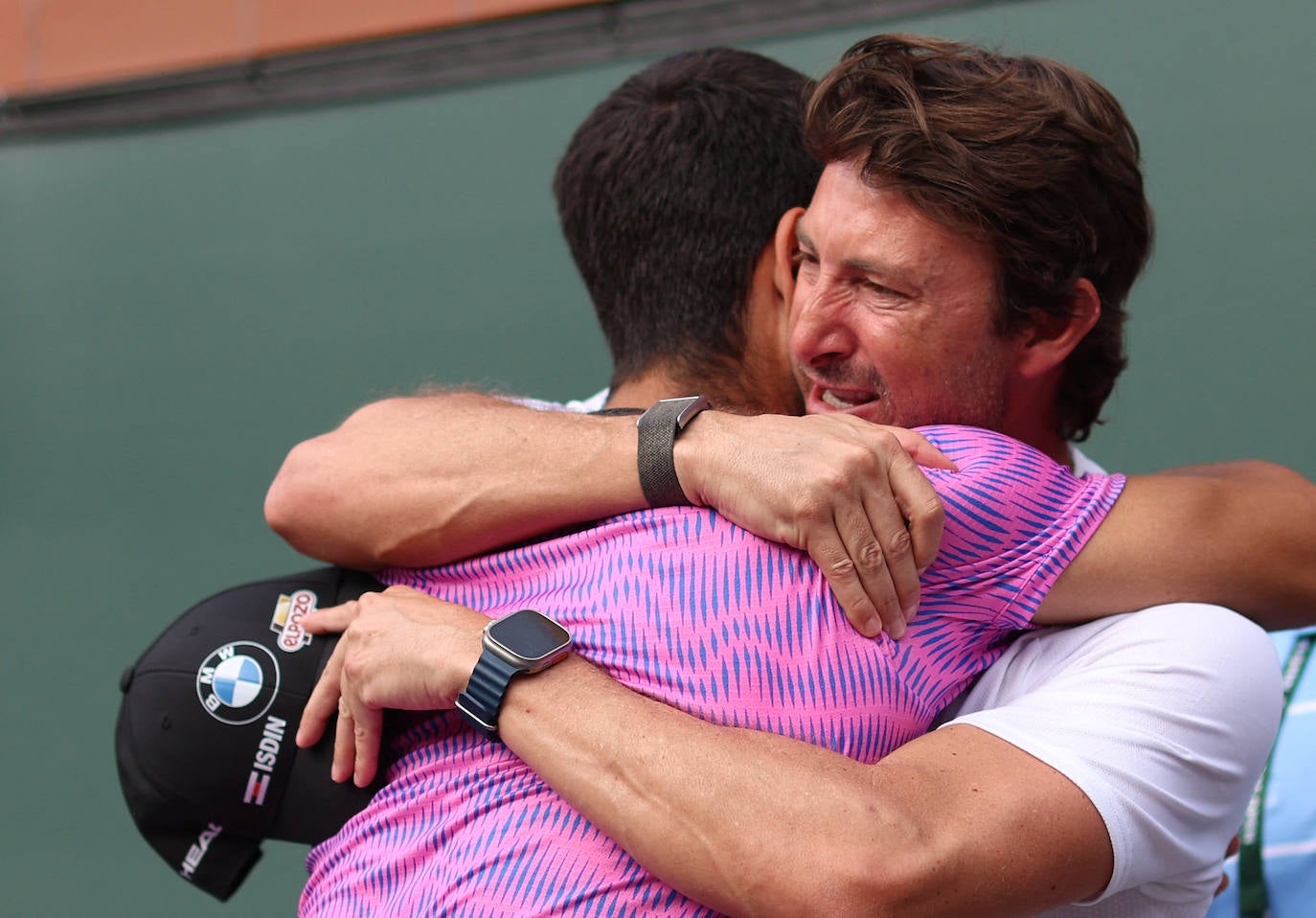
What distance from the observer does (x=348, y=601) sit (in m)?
1.47

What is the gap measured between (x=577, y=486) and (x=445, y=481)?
0.59 ft

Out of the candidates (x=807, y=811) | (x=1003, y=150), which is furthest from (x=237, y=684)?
(x=1003, y=150)

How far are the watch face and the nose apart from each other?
0.53 metres

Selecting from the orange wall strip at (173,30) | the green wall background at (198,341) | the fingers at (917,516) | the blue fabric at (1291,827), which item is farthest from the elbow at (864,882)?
the orange wall strip at (173,30)

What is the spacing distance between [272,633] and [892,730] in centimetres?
72

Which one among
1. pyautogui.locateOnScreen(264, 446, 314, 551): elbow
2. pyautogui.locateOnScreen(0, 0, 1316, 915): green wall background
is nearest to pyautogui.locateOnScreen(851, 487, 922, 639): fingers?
pyautogui.locateOnScreen(264, 446, 314, 551): elbow

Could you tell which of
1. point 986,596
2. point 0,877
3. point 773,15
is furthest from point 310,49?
point 986,596

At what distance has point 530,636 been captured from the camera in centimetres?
120

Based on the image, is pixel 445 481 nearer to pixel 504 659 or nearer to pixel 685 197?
pixel 504 659

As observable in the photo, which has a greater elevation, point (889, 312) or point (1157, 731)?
point (889, 312)

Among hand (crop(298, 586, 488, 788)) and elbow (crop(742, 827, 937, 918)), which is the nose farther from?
elbow (crop(742, 827, 937, 918))

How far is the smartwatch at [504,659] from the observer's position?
1177mm

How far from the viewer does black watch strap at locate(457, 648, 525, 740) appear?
3.87 feet

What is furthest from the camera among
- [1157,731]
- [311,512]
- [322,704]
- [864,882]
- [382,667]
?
[311,512]
